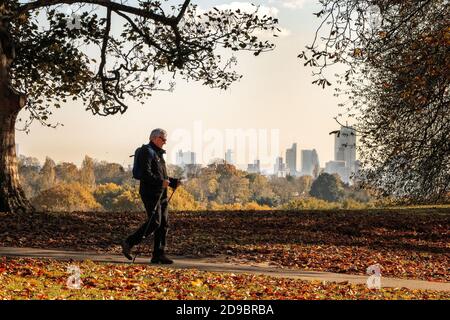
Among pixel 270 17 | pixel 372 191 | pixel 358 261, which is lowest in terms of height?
pixel 358 261

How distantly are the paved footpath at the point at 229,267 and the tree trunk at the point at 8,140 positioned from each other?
670cm

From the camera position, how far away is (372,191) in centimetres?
2752

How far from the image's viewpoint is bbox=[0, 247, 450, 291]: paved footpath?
1388cm

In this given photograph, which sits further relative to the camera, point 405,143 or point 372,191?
point 372,191

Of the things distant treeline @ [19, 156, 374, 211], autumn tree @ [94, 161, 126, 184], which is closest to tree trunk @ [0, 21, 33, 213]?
distant treeline @ [19, 156, 374, 211]

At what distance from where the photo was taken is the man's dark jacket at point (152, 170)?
12945 mm

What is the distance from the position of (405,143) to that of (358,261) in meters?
7.57

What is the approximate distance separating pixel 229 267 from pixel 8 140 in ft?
37.0

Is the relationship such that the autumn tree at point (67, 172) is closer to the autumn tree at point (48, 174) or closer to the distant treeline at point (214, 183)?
the distant treeline at point (214, 183)

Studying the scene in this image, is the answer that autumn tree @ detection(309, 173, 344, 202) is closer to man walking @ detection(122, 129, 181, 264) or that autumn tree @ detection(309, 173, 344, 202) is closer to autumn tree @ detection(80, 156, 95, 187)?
autumn tree @ detection(80, 156, 95, 187)

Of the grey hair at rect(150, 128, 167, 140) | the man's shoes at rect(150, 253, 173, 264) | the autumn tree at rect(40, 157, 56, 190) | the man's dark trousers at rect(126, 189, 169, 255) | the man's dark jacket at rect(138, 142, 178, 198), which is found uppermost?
the autumn tree at rect(40, 157, 56, 190)

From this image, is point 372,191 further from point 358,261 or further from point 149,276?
point 149,276

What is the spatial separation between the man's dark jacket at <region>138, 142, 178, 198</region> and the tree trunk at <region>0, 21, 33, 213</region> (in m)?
11.1
